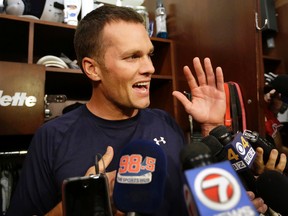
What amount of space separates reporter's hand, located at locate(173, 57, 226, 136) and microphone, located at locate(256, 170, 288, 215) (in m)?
0.35

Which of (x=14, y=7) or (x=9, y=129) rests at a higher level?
(x=14, y=7)

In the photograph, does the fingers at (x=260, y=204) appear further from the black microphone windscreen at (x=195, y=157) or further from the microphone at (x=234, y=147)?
the black microphone windscreen at (x=195, y=157)

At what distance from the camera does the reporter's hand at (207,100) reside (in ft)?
3.34

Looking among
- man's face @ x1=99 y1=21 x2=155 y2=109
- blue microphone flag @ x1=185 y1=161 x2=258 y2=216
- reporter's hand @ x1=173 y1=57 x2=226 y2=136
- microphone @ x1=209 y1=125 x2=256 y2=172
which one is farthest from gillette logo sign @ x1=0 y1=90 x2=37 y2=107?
blue microphone flag @ x1=185 y1=161 x2=258 y2=216

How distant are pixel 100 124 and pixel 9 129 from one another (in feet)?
1.96

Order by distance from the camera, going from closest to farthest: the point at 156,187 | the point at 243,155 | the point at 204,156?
the point at 204,156, the point at 156,187, the point at 243,155

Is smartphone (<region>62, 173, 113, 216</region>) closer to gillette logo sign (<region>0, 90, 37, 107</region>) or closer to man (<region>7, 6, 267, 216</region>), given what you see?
man (<region>7, 6, 267, 216</region>)

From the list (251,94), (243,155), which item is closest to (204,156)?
(243,155)

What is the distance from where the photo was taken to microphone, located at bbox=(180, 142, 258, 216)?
0.33 m

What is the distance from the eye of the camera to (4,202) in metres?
1.49

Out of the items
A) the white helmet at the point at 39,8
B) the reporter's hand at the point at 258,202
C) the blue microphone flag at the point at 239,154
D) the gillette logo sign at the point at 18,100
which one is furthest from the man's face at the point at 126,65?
the white helmet at the point at 39,8

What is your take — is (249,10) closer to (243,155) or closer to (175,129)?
(175,129)

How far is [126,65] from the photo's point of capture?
928 mm

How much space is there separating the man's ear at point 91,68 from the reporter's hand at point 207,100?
327 millimetres
